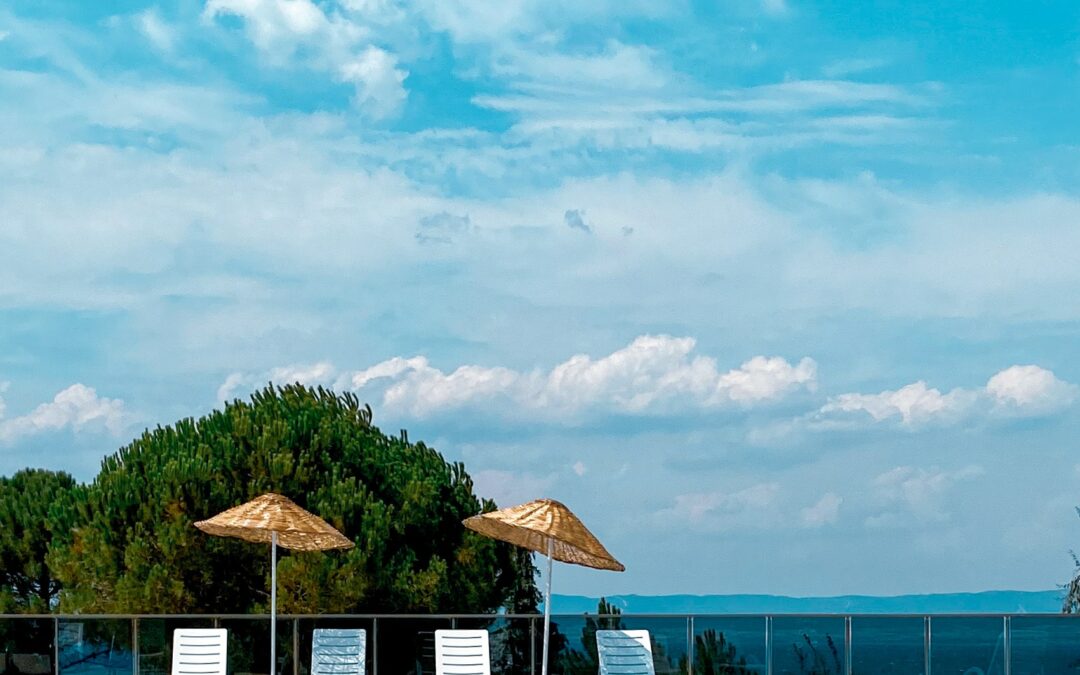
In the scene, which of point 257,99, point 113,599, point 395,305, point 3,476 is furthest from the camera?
point 3,476

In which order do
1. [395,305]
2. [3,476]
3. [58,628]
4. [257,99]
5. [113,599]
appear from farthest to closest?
1. [3,476]
2. [395,305]
3. [113,599]
4. [257,99]
5. [58,628]

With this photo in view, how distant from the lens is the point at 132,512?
22.8 meters

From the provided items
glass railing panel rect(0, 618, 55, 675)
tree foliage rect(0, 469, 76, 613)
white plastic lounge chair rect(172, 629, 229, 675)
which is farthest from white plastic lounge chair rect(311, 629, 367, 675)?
tree foliage rect(0, 469, 76, 613)

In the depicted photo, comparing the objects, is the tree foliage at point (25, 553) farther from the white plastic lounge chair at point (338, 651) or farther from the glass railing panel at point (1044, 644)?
the glass railing panel at point (1044, 644)

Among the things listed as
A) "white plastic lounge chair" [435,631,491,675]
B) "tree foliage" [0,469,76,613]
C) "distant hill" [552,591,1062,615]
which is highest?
"tree foliage" [0,469,76,613]

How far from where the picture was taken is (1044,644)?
14.3 metres

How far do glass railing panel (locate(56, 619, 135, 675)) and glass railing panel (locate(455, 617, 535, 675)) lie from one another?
3.11 m

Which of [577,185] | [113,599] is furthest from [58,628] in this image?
[577,185]

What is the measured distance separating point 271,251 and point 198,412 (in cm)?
296

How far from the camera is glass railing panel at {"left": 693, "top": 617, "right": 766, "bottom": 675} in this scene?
1443 centimetres

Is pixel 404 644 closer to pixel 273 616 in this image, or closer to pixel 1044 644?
pixel 273 616

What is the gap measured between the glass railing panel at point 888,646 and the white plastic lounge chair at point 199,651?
5.78m

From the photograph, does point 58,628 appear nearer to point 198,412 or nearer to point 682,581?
point 198,412

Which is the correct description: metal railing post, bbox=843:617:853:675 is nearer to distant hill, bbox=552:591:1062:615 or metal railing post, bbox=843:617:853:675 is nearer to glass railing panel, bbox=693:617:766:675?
glass railing panel, bbox=693:617:766:675
